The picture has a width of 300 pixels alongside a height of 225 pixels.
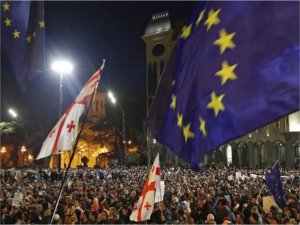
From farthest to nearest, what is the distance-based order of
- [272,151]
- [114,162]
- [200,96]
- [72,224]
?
[272,151] < [114,162] < [72,224] < [200,96]

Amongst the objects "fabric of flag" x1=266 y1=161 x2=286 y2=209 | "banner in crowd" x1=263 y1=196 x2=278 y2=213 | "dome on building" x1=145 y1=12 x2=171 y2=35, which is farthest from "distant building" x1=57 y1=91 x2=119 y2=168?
"fabric of flag" x1=266 y1=161 x2=286 y2=209

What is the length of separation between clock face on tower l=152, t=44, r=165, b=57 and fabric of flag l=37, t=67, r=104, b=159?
69829 millimetres

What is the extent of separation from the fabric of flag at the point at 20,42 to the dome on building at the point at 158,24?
235 ft

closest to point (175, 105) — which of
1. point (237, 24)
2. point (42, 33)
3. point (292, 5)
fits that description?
point (237, 24)

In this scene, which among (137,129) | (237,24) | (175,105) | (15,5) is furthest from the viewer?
(137,129)

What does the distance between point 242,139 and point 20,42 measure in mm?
59382

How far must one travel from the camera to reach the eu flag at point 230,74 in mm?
3633

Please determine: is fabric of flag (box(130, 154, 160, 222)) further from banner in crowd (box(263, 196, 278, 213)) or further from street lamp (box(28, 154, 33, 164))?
street lamp (box(28, 154, 33, 164))

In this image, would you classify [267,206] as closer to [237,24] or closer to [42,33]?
[42,33]

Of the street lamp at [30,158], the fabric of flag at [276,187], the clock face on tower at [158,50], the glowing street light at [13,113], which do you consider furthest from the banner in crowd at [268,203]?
the clock face on tower at [158,50]

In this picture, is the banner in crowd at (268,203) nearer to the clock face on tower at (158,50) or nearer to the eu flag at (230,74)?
the eu flag at (230,74)

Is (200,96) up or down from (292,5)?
down

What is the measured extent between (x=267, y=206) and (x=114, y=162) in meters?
38.9

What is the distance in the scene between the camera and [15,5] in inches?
305
